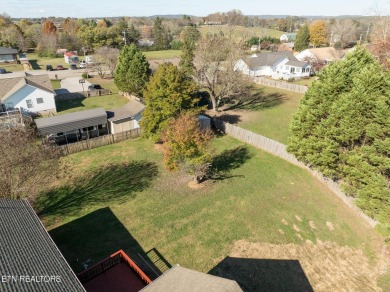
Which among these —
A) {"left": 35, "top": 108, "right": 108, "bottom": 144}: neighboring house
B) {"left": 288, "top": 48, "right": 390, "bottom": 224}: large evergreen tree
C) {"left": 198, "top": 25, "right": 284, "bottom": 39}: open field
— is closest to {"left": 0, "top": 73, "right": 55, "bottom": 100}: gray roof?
{"left": 35, "top": 108, "right": 108, "bottom": 144}: neighboring house

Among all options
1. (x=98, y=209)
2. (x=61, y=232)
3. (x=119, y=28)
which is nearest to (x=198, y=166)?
(x=98, y=209)

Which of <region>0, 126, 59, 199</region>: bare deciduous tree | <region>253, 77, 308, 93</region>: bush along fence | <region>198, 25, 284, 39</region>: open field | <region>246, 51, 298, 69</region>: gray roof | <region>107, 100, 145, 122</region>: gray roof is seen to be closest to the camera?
<region>0, 126, 59, 199</region>: bare deciduous tree

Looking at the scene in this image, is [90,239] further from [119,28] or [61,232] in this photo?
[119,28]

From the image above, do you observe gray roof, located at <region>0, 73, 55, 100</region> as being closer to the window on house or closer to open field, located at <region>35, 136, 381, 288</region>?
the window on house

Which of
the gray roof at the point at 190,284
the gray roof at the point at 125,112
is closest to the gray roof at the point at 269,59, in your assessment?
the gray roof at the point at 125,112

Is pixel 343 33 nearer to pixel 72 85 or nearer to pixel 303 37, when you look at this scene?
pixel 303 37
